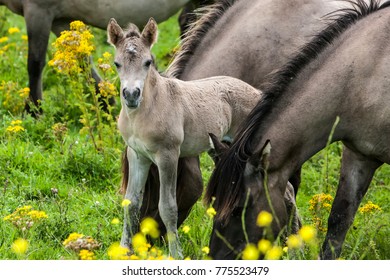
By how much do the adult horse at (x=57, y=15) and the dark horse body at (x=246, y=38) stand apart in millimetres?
2175

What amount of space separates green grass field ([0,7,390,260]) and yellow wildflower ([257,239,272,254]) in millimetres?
368

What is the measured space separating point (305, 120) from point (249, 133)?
38 cm

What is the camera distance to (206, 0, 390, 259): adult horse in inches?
221

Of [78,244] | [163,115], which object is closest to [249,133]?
[163,115]

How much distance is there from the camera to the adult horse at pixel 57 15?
9219 mm

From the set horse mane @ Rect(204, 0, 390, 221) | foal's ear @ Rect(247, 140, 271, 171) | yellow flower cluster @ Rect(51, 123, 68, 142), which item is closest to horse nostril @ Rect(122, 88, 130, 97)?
horse mane @ Rect(204, 0, 390, 221)

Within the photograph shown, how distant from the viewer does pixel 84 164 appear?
782 cm

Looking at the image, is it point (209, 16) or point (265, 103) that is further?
point (209, 16)

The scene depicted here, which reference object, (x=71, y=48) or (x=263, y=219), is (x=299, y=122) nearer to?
(x=263, y=219)

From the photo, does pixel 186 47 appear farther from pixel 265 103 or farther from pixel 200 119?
pixel 265 103

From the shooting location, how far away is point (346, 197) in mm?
6328

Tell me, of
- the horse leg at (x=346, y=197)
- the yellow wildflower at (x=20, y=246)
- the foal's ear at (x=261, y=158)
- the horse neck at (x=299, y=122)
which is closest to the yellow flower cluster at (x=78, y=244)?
the yellow wildflower at (x=20, y=246)

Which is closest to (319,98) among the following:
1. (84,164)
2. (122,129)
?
(122,129)
